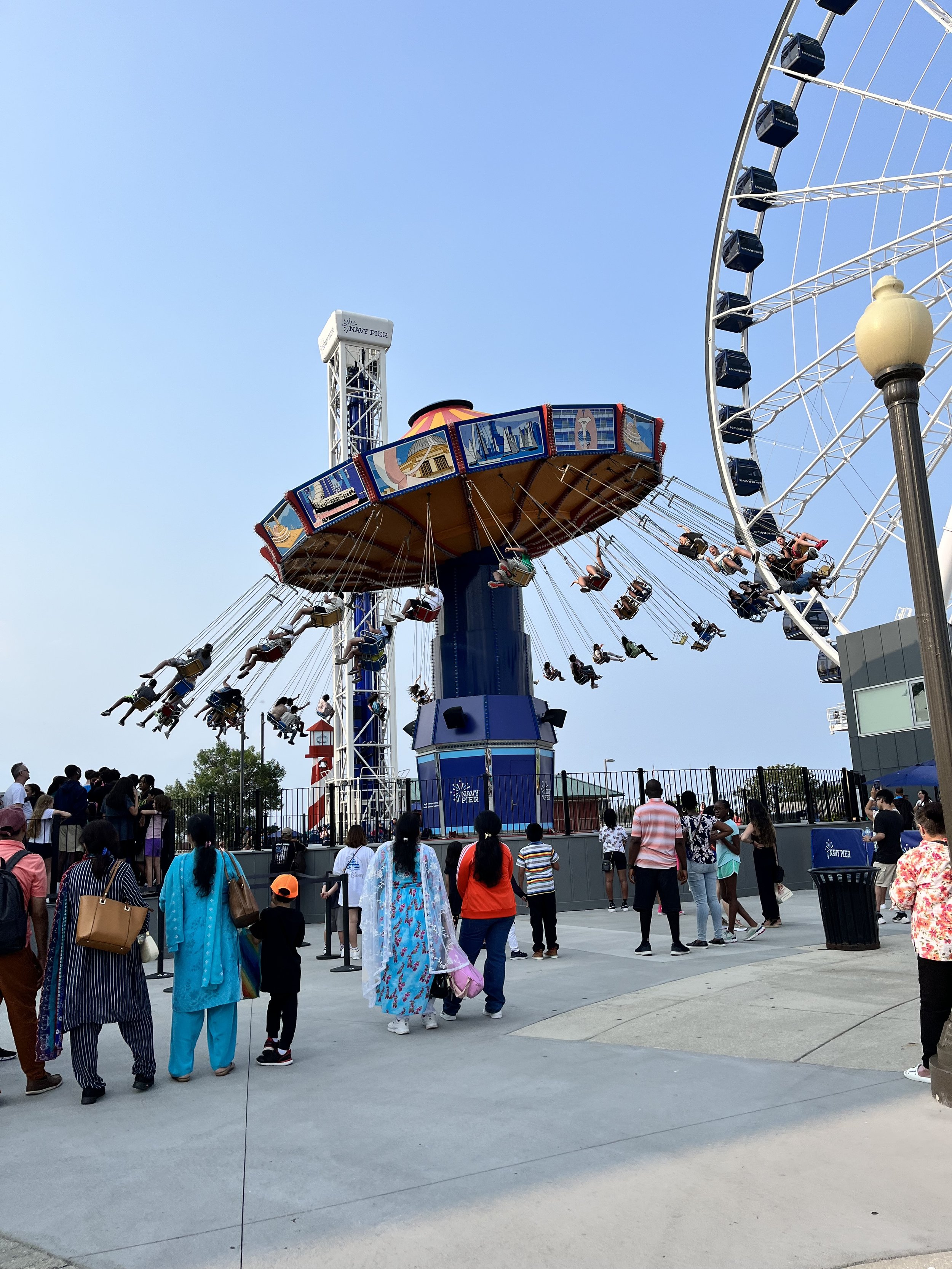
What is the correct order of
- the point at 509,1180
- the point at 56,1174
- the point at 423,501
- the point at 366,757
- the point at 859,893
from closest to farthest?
1. the point at 509,1180
2. the point at 56,1174
3. the point at 859,893
4. the point at 423,501
5. the point at 366,757

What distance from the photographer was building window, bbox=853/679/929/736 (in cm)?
2923

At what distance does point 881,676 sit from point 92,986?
1138 inches

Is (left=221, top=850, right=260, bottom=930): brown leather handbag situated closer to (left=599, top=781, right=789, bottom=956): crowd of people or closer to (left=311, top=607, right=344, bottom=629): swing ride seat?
(left=599, top=781, right=789, bottom=956): crowd of people

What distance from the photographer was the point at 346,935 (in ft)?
37.6

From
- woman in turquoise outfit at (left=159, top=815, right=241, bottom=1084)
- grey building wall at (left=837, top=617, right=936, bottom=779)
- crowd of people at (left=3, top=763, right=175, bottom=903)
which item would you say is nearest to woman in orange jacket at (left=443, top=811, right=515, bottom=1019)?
woman in turquoise outfit at (left=159, top=815, right=241, bottom=1084)

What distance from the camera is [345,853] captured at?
11.4 meters

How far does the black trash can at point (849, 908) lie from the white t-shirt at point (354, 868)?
497 cm

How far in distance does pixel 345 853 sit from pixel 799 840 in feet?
40.9

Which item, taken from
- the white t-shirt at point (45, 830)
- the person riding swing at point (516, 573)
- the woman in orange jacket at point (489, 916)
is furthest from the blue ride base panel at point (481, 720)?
the woman in orange jacket at point (489, 916)

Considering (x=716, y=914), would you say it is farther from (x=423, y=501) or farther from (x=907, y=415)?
(x=423, y=501)

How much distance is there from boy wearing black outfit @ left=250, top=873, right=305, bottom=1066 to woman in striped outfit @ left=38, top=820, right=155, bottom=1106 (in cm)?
82

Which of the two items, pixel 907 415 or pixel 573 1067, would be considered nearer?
pixel 907 415

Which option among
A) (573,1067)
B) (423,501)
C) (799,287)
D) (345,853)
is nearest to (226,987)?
(573,1067)

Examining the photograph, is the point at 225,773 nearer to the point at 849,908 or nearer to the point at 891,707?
the point at 891,707
